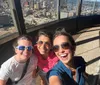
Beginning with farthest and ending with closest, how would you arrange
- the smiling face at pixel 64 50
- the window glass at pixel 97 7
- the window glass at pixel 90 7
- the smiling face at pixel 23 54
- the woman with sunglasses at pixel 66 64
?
the window glass at pixel 97 7 < the window glass at pixel 90 7 < the smiling face at pixel 23 54 < the smiling face at pixel 64 50 < the woman with sunglasses at pixel 66 64

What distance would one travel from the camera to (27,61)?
268cm

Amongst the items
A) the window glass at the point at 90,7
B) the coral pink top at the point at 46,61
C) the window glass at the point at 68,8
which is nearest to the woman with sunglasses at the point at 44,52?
the coral pink top at the point at 46,61

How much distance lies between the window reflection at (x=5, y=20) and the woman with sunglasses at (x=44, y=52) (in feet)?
2.01

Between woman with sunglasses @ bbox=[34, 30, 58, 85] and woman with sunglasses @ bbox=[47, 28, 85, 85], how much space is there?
585 millimetres

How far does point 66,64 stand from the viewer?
2105mm

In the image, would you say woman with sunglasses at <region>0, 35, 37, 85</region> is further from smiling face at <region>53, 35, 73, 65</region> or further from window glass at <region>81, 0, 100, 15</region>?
window glass at <region>81, 0, 100, 15</region>

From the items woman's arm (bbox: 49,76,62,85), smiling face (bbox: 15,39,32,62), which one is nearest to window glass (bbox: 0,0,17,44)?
smiling face (bbox: 15,39,32,62)

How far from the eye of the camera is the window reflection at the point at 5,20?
3.26 metres

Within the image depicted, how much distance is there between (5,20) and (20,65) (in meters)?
1.00

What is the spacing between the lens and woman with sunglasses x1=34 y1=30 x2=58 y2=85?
9.22 feet

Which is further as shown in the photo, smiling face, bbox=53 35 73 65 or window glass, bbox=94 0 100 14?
window glass, bbox=94 0 100 14

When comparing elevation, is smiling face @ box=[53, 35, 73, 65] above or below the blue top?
above

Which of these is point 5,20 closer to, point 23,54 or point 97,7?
point 23,54

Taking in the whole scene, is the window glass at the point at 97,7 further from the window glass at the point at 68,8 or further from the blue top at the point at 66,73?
the blue top at the point at 66,73
